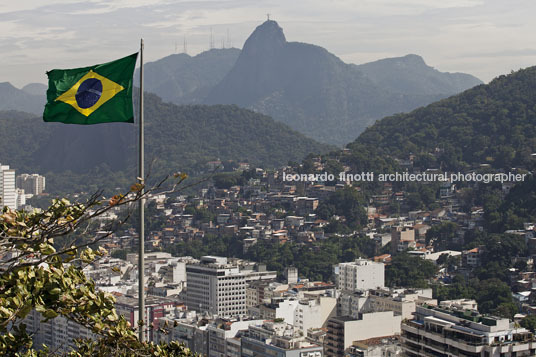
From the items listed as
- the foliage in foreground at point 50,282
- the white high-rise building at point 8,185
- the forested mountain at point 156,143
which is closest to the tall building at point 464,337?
the foliage in foreground at point 50,282

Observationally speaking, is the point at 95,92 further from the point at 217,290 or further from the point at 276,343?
the point at 217,290

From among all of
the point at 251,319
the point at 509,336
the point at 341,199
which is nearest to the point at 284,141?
the point at 341,199

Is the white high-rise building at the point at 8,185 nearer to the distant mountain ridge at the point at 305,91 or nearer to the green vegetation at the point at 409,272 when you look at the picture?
the green vegetation at the point at 409,272

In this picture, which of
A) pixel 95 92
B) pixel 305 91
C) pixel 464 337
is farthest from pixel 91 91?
pixel 305 91

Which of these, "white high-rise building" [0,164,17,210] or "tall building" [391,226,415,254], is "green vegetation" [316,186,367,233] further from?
"white high-rise building" [0,164,17,210]

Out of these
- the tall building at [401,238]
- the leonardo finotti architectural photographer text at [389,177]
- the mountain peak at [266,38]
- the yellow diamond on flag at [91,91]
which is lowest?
the tall building at [401,238]

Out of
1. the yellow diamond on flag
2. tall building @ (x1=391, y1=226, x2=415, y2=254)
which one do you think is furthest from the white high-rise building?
the yellow diamond on flag
